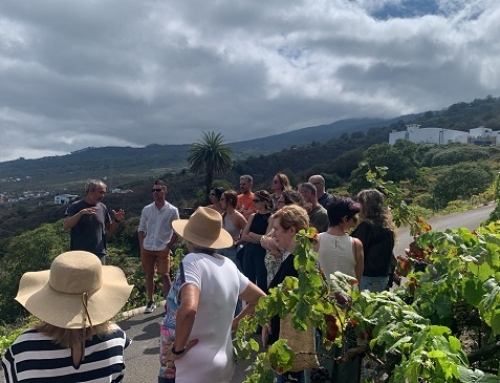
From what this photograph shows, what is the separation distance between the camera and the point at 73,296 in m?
1.91

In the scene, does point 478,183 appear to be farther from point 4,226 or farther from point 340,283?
point 4,226

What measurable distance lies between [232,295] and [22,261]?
28.9 m

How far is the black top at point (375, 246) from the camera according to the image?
→ 3680 millimetres

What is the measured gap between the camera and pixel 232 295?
2.51 metres

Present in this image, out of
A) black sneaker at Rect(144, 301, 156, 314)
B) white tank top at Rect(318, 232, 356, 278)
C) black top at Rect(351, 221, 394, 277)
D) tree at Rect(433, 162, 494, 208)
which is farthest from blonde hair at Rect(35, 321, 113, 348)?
tree at Rect(433, 162, 494, 208)

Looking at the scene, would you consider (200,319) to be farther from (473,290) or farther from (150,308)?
(150,308)

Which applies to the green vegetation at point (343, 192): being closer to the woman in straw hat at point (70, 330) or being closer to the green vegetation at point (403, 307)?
the green vegetation at point (403, 307)

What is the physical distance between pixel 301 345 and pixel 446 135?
372 feet

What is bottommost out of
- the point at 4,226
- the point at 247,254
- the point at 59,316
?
the point at 4,226

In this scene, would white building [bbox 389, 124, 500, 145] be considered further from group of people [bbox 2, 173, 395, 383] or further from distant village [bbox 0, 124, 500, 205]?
group of people [bbox 2, 173, 395, 383]

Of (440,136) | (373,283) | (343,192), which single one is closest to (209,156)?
(343,192)

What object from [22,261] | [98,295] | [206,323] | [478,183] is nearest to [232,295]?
[206,323]

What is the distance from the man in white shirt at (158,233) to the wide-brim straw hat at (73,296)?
377 cm

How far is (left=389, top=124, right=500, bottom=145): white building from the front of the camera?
9679 centimetres
